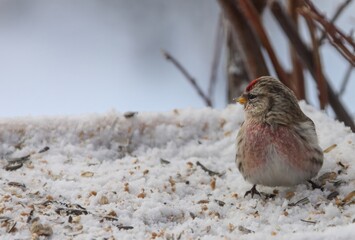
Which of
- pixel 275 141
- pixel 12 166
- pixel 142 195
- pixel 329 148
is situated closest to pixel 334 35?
pixel 275 141

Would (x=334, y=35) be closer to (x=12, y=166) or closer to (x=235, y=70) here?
(x=12, y=166)

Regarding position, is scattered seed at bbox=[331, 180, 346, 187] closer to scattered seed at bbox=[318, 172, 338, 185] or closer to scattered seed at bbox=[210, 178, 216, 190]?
scattered seed at bbox=[318, 172, 338, 185]

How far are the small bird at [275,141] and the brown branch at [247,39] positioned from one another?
49 centimetres

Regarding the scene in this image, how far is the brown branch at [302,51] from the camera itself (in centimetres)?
305

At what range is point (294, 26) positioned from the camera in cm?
310

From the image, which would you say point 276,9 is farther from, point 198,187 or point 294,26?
point 198,187

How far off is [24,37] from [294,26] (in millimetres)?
5709

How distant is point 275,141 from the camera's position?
2.66m

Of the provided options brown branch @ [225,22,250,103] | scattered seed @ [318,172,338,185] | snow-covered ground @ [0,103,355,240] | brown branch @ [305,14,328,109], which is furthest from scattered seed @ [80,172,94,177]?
brown branch @ [225,22,250,103]

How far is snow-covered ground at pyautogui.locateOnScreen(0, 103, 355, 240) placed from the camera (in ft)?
7.68

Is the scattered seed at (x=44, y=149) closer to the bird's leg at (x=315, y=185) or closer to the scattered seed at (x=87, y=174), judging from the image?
the scattered seed at (x=87, y=174)

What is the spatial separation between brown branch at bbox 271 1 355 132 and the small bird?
0.33m

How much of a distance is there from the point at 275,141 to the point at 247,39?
0.80 metres

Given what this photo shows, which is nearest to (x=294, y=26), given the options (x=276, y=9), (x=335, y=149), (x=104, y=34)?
(x=276, y=9)
